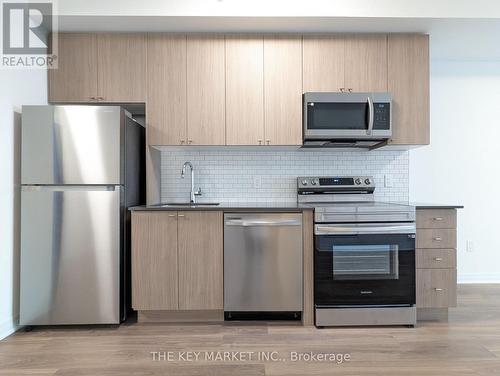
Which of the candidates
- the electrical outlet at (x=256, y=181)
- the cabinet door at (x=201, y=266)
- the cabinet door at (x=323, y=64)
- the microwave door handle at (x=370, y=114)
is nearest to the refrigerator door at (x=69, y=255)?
the cabinet door at (x=201, y=266)

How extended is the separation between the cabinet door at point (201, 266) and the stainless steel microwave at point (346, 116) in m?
1.09

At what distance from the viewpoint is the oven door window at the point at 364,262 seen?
2.74 meters

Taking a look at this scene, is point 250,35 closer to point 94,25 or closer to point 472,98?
point 94,25

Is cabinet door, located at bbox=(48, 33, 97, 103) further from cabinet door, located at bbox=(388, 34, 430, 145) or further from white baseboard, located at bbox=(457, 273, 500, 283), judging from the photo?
white baseboard, located at bbox=(457, 273, 500, 283)

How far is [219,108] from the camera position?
3.11 meters

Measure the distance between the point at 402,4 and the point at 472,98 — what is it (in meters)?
1.62

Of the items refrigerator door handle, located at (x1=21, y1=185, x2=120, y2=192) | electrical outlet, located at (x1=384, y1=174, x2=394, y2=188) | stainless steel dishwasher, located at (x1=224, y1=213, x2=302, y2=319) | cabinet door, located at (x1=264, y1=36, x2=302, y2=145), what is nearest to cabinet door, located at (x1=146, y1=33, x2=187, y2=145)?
refrigerator door handle, located at (x1=21, y1=185, x2=120, y2=192)

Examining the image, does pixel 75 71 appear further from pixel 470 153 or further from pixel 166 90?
pixel 470 153

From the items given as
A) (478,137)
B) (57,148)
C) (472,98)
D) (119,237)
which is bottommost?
(119,237)

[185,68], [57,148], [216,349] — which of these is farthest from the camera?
[185,68]

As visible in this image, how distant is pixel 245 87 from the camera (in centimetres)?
312

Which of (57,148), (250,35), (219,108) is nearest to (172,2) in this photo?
(250,35)

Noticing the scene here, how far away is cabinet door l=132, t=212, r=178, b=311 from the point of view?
2.78 meters

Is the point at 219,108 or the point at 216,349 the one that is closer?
the point at 216,349
